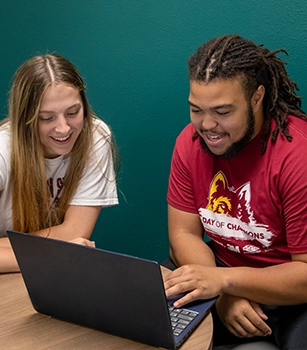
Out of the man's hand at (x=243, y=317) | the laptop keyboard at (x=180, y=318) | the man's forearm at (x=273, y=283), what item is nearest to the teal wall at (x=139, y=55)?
the man's forearm at (x=273, y=283)

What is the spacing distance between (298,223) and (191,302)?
1.33ft

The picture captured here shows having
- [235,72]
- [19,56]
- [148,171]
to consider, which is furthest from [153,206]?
[235,72]

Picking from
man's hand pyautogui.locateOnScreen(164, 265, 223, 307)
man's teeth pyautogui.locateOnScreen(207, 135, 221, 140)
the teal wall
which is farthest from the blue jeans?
the teal wall

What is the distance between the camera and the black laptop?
119 centimetres

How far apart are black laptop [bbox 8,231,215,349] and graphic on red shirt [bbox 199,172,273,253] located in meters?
0.41

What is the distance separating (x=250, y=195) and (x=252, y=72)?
1.12ft

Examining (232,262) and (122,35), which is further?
(122,35)

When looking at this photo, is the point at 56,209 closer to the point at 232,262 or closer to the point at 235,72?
the point at 232,262

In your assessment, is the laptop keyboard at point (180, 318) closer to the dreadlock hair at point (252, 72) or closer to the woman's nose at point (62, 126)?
the dreadlock hair at point (252, 72)

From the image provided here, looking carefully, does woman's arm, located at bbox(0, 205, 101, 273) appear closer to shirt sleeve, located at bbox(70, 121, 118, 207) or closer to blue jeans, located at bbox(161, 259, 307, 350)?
shirt sleeve, located at bbox(70, 121, 118, 207)

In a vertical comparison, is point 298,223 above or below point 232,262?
above

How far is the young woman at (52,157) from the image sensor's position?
6.00 ft

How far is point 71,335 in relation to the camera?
1321mm

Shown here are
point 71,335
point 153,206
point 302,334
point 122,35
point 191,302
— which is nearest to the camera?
point 71,335
